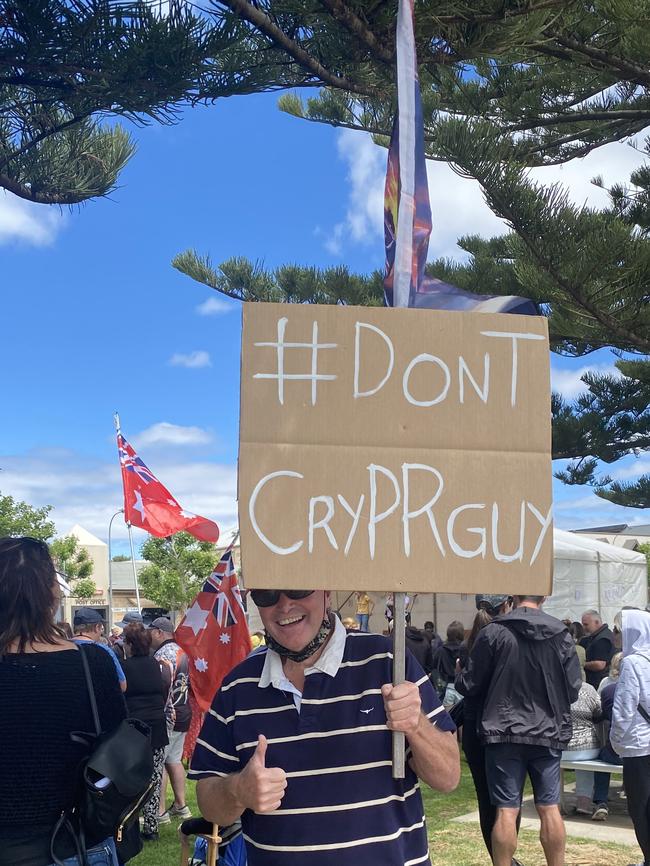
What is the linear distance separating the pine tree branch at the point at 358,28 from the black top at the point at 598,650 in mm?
7291

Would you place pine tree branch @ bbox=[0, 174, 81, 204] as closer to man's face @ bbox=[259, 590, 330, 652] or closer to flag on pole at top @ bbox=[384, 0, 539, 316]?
flag on pole at top @ bbox=[384, 0, 539, 316]

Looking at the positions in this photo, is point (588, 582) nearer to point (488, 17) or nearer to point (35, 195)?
point (35, 195)

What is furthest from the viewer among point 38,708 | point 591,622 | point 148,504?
point 591,622

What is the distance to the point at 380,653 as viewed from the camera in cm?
219

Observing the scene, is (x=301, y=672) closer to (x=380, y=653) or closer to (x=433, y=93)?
(x=380, y=653)

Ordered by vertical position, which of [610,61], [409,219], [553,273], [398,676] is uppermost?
[610,61]

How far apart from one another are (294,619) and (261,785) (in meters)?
0.40

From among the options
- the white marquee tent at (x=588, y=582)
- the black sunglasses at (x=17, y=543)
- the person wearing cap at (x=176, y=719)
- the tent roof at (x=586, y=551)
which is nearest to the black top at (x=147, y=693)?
the person wearing cap at (x=176, y=719)

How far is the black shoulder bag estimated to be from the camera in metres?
2.39

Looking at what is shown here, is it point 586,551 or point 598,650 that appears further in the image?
point 586,551

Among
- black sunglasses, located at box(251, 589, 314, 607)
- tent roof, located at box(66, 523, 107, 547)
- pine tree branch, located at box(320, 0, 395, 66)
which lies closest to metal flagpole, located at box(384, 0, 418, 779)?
black sunglasses, located at box(251, 589, 314, 607)

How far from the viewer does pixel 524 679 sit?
208 inches

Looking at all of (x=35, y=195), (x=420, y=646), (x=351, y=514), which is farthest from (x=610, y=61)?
(x=420, y=646)

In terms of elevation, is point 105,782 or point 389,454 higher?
point 389,454
